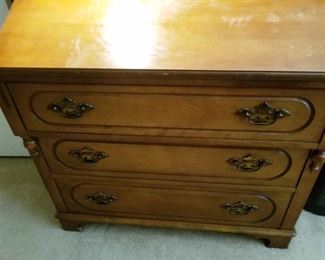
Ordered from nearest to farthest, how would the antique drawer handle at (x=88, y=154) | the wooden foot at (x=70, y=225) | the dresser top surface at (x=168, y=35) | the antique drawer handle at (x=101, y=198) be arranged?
the dresser top surface at (x=168, y=35)
the antique drawer handle at (x=88, y=154)
the antique drawer handle at (x=101, y=198)
the wooden foot at (x=70, y=225)

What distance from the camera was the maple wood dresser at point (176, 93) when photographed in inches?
30.1

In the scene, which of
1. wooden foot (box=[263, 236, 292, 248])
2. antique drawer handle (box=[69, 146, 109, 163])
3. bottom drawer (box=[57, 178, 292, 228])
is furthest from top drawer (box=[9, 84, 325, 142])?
wooden foot (box=[263, 236, 292, 248])

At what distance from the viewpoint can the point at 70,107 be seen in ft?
2.89

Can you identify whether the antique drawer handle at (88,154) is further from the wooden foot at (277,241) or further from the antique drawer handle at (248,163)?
the wooden foot at (277,241)

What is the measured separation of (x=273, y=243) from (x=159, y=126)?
69 centimetres

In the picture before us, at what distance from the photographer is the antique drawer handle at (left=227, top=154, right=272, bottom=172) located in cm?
95

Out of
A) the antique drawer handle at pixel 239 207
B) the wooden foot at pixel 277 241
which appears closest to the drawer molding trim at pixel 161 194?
the antique drawer handle at pixel 239 207

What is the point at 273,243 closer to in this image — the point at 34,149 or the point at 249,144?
the point at 249,144

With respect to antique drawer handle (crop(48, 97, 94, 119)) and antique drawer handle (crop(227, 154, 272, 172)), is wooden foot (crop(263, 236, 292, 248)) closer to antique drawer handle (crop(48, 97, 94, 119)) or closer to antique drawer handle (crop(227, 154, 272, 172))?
antique drawer handle (crop(227, 154, 272, 172))

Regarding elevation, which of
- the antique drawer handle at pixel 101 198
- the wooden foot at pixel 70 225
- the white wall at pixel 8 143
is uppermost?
the antique drawer handle at pixel 101 198

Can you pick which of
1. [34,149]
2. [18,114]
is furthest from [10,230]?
[18,114]

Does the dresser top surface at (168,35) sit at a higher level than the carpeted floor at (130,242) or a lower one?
higher

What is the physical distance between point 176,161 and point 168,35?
37 centimetres

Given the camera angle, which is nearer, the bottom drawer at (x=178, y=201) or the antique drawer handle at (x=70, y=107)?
the antique drawer handle at (x=70, y=107)
